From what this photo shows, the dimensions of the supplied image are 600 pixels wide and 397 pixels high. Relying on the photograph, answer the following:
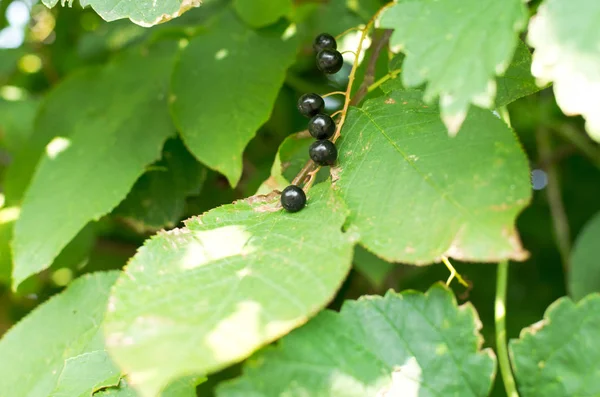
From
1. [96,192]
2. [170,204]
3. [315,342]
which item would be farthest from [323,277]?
[170,204]

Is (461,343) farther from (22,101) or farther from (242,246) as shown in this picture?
(22,101)

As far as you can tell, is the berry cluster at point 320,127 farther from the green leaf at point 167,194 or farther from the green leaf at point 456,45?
the green leaf at point 167,194

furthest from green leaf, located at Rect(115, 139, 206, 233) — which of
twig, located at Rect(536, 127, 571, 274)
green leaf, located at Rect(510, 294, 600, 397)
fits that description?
twig, located at Rect(536, 127, 571, 274)

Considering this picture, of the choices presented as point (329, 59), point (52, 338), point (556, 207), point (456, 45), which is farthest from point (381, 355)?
point (556, 207)

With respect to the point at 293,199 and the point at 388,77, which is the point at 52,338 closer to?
the point at 293,199

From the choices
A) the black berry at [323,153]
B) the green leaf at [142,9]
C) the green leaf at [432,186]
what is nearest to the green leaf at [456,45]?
the green leaf at [432,186]

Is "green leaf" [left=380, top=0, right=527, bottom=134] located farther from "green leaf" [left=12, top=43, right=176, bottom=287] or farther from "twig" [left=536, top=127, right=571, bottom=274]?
"twig" [left=536, top=127, right=571, bottom=274]
